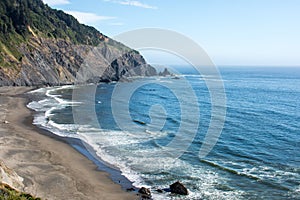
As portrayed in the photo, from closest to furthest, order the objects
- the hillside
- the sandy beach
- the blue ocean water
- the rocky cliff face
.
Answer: the sandy beach
the blue ocean water
the hillside
the rocky cliff face

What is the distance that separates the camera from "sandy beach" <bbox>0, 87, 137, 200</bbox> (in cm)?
2470

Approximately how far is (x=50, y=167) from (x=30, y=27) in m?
89.5

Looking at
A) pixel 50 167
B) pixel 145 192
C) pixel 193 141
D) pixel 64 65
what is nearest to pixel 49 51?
pixel 64 65

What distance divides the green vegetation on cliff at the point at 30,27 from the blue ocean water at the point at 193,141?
1251 inches

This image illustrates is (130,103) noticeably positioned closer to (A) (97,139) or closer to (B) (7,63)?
(A) (97,139)

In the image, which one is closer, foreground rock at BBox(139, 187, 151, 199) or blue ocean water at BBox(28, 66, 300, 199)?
foreground rock at BBox(139, 187, 151, 199)

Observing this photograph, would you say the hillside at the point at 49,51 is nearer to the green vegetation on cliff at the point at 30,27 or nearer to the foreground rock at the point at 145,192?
the green vegetation on cliff at the point at 30,27

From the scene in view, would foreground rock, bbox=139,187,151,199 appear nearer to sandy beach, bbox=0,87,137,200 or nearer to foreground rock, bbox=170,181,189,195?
sandy beach, bbox=0,87,137,200

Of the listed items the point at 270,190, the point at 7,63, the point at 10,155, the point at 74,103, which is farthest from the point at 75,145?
the point at 7,63

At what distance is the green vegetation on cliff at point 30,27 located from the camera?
3688 inches

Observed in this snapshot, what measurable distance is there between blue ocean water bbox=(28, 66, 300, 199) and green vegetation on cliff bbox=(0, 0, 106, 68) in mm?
31772

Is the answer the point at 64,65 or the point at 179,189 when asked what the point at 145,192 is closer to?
the point at 179,189

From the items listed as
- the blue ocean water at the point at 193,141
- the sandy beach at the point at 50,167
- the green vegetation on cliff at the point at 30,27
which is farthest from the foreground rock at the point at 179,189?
the green vegetation on cliff at the point at 30,27

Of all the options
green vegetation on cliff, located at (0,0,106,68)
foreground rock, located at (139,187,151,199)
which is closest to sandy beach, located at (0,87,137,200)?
foreground rock, located at (139,187,151,199)
